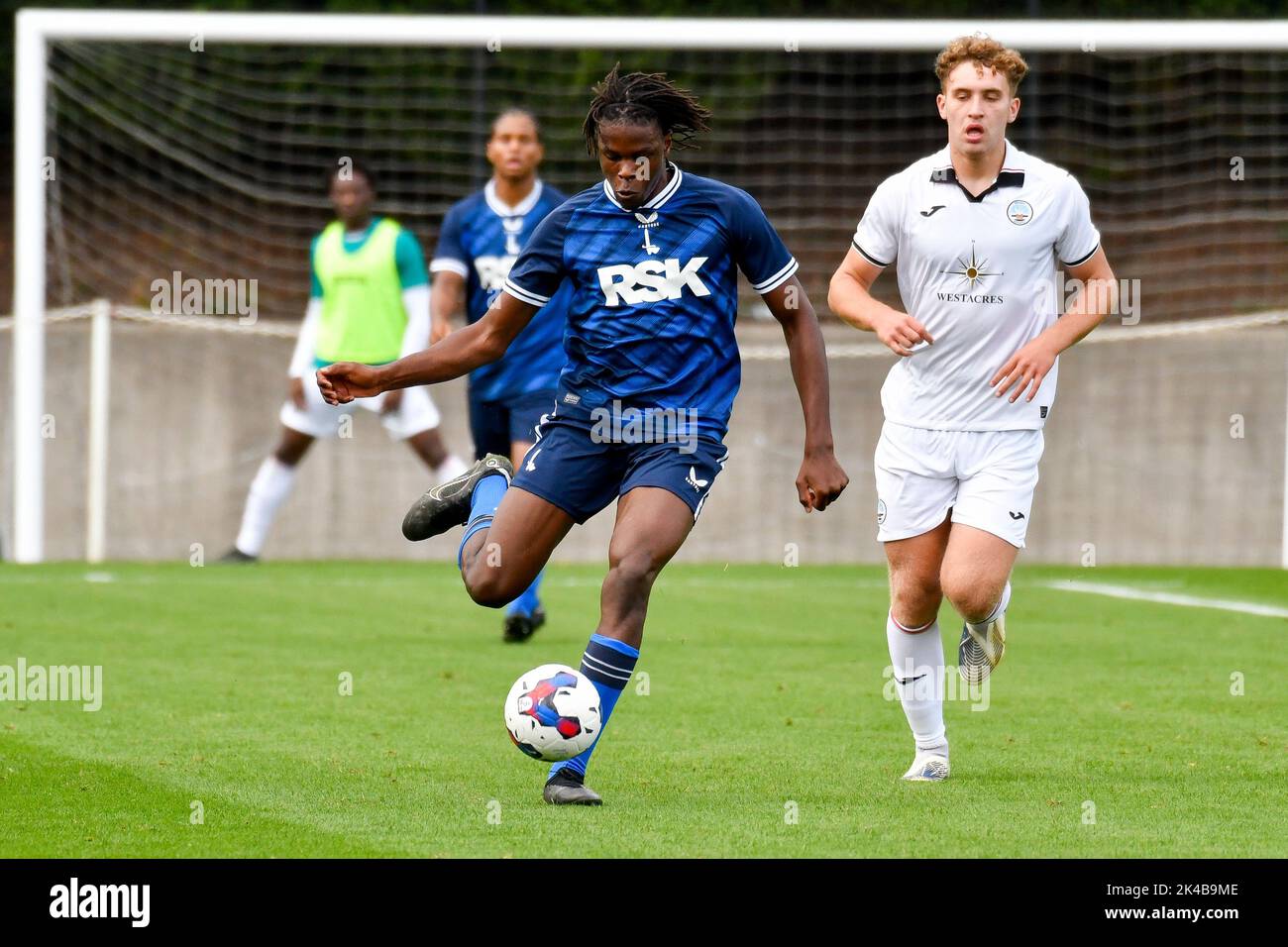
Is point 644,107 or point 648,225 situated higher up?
point 644,107

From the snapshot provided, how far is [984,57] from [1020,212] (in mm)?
516

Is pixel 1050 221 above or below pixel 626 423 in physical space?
above

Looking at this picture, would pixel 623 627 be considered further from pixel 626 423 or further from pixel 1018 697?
pixel 1018 697

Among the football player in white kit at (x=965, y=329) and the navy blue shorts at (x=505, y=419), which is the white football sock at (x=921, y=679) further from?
the navy blue shorts at (x=505, y=419)

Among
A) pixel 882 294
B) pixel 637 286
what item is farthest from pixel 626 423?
pixel 882 294

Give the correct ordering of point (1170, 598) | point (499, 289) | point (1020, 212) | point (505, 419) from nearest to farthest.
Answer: point (1020, 212), point (499, 289), point (505, 419), point (1170, 598)

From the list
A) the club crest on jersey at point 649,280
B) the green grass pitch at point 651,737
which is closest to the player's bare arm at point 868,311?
the club crest on jersey at point 649,280

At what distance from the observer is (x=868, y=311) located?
6.33 metres

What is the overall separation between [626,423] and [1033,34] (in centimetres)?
949

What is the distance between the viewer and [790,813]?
554 cm

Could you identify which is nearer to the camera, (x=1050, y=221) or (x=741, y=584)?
(x=1050, y=221)

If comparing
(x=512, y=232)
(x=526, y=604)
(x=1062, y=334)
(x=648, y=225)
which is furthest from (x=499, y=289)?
(x=1062, y=334)

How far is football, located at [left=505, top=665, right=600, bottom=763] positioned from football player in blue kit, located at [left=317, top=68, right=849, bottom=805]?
1.83 feet

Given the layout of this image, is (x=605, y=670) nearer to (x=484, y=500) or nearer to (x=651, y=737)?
(x=484, y=500)
